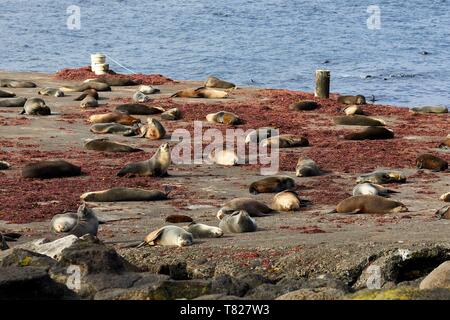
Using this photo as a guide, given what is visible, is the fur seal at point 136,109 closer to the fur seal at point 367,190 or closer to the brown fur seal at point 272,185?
the brown fur seal at point 272,185

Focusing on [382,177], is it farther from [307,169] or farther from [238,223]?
[238,223]

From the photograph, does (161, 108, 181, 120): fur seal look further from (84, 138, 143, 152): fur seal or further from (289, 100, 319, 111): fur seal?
(84, 138, 143, 152): fur seal

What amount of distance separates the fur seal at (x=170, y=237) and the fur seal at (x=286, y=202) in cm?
209

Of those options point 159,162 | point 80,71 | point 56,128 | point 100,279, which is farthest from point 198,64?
point 100,279

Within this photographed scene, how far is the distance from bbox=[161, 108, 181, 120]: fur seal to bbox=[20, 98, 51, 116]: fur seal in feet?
6.78

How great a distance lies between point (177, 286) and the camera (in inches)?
290

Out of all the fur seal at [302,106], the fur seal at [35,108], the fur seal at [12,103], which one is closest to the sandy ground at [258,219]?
the fur seal at [35,108]

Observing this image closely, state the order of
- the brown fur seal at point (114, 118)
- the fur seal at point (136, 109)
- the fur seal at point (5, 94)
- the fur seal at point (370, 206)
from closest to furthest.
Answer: the fur seal at point (370, 206) → the brown fur seal at point (114, 118) → the fur seal at point (136, 109) → the fur seal at point (5, 94)

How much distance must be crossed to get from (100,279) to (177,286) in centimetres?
72

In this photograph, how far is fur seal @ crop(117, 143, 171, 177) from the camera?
44.9 ft

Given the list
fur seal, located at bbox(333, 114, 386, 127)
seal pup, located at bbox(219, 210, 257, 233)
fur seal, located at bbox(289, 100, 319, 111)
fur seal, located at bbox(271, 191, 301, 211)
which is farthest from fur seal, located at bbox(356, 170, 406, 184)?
fur seal, located at bbox(289, 100, 319, 111)

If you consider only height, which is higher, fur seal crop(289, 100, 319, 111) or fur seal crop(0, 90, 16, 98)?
fur seal crop(0, 90, 16, 98)

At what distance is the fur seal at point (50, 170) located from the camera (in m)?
13.5
